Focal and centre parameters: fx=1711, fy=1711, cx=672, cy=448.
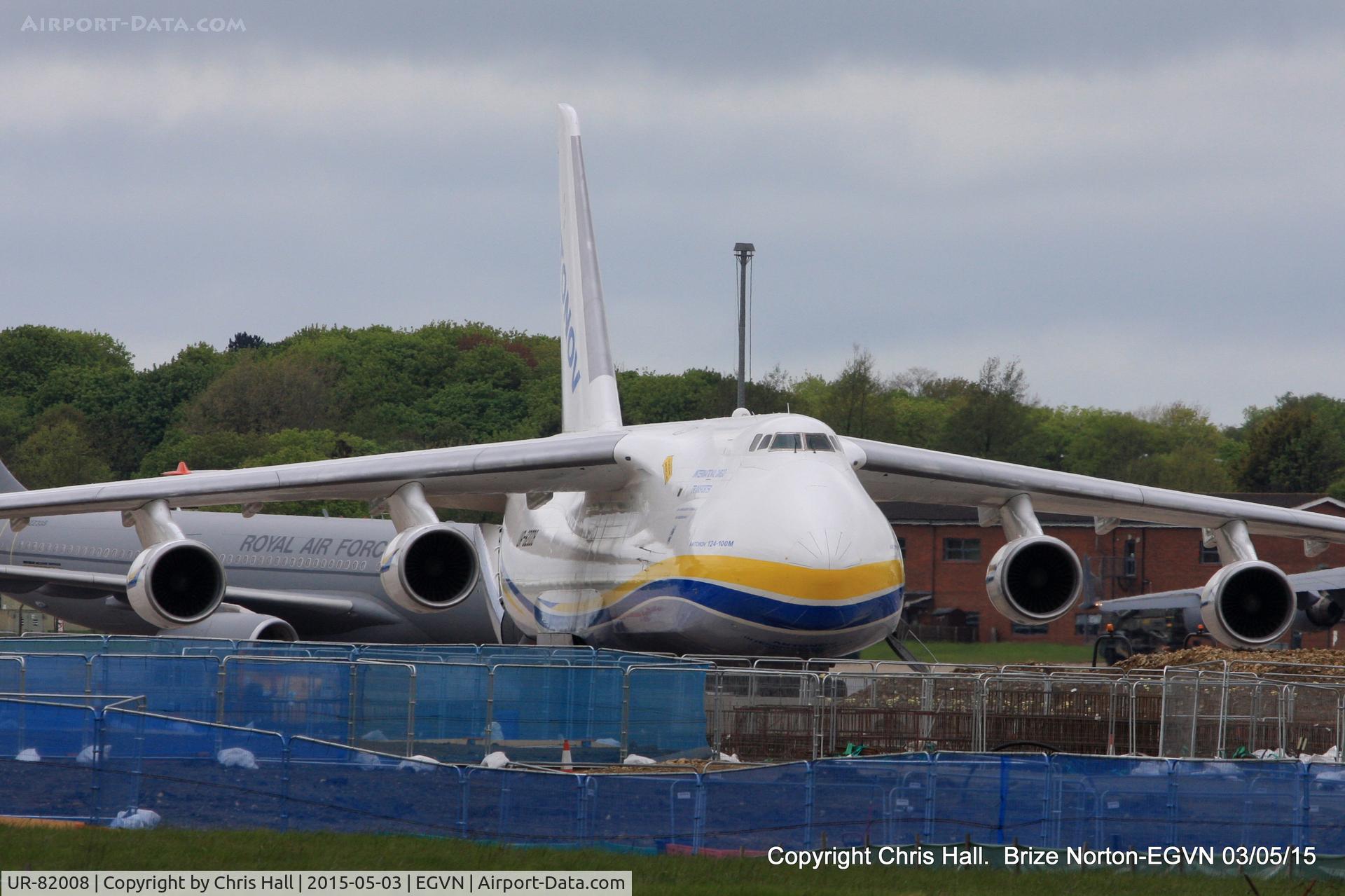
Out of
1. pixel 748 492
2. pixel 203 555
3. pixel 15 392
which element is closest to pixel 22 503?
pixel 203 555

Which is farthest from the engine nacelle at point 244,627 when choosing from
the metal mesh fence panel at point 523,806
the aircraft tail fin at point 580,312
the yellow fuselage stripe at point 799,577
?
the metal mesh fence panel at point 523,806

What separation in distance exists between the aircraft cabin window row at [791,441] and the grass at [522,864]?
7.81 metres

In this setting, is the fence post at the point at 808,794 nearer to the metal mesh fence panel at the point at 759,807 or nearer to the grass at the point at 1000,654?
the metal mesh fence panel at the point at 759,807

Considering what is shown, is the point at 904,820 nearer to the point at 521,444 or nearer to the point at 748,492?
the point at 748,492

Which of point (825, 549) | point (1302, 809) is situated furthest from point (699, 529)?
point (1302, 809)

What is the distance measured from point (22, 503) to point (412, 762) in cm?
1011

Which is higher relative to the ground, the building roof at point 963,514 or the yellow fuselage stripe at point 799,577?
the building roof at point 963,514

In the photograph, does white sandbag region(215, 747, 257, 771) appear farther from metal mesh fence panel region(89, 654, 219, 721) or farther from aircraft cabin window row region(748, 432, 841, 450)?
aircraft cabin window row region(748, 432, 841, 450)

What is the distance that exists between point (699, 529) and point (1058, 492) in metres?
5.21

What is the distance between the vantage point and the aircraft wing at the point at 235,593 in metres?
28.1

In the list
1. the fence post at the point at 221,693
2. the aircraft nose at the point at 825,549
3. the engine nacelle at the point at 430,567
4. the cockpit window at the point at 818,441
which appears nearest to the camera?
the fence post at the point at 221,693

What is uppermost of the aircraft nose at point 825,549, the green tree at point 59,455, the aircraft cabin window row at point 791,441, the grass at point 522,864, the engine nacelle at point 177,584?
the green tree at point 59,455

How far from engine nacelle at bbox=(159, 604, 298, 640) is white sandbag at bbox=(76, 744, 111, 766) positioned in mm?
15026

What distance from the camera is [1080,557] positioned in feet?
148
